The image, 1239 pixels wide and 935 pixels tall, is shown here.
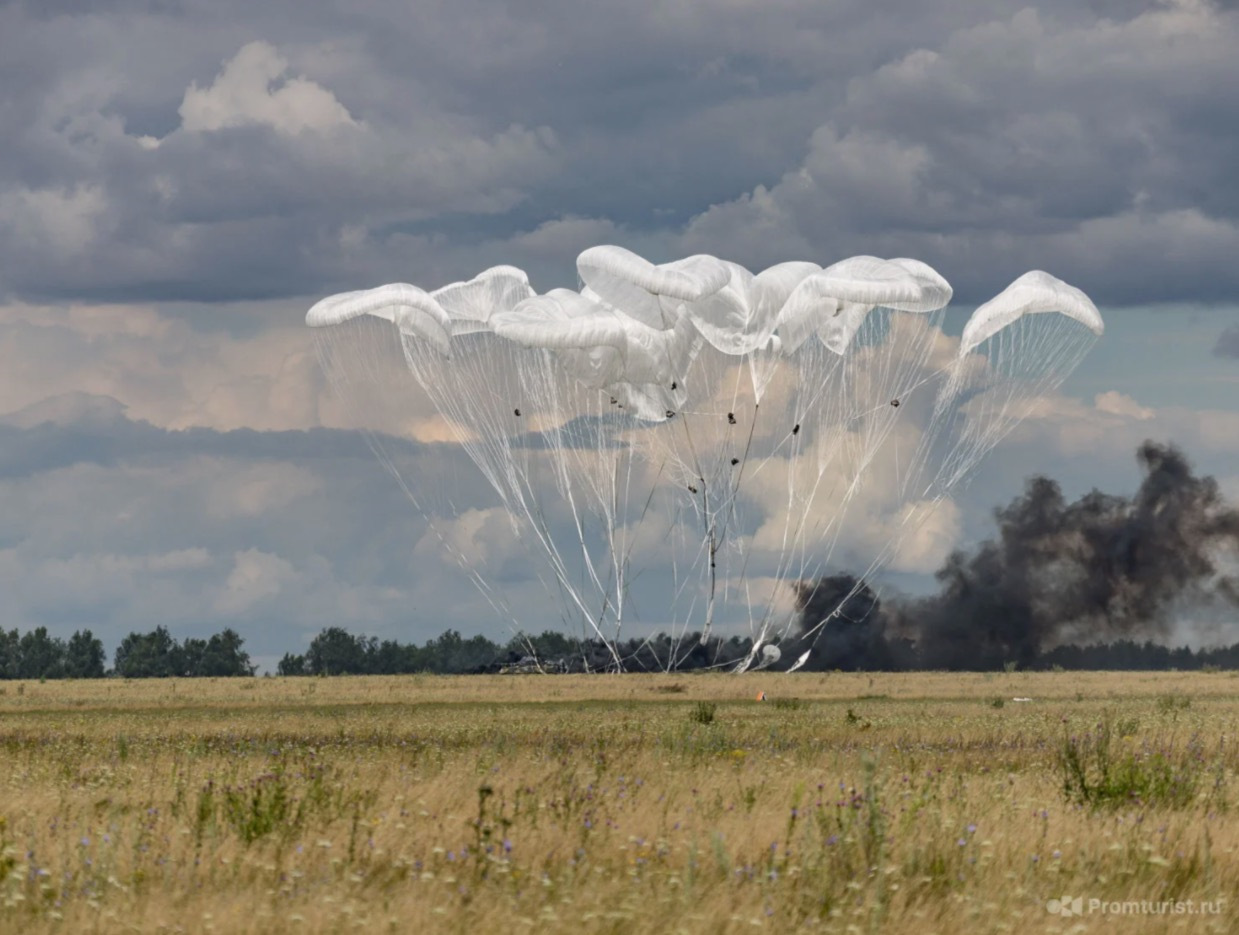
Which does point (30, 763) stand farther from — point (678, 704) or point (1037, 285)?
point (1037, 285)

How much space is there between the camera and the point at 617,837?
13359 mm

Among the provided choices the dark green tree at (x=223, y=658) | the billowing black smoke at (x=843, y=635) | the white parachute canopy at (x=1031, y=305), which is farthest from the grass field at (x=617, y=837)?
the dark green tree at (x=223, y=658)

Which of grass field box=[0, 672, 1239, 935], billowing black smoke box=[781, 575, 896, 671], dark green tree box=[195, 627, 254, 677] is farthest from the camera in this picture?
dark green tree box=[195, 627, 254, 677]

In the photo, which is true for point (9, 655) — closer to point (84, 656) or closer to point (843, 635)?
point (84, 656)

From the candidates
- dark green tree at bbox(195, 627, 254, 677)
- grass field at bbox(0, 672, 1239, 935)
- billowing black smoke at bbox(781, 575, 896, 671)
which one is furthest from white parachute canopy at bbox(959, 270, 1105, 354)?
dark green tree at bbox(195, 627, 254, 677)

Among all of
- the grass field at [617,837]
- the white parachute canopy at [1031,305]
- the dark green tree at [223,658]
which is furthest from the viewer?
the dark green tree at [223,658]

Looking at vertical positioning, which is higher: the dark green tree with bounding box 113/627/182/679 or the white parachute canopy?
the white parachute canopy

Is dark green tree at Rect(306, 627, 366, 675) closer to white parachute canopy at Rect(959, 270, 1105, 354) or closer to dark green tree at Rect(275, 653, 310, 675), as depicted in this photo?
dark green tree at Rect(275, 653, 310, 675)

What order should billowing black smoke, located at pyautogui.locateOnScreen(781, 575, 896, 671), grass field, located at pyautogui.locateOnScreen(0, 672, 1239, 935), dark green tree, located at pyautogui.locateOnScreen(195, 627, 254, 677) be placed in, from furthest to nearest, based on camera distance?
dark green tree, located at pyautogui.locateOnScreen(195, 627, 254, 677), billowing black smoke, located at pyautogui.locateOnScreen(781, 575, 896, 671), grass field, located at pyautogui.locateOnScreen(0, 672, 1239, 935)

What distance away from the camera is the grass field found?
10.6 m

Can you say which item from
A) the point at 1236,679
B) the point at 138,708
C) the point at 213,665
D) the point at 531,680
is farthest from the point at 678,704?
the point at 213,665

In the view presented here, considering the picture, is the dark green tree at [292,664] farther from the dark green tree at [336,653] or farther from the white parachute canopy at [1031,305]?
the white parachute canopy at [1031,305]

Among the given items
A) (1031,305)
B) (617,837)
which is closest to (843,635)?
(1031,305)

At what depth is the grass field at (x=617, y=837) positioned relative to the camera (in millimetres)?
10617
